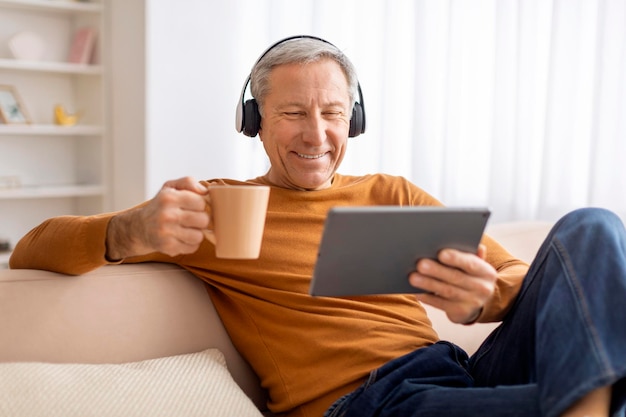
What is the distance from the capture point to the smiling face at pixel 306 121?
174 cm

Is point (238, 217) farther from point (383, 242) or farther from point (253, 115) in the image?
point (253, 115)

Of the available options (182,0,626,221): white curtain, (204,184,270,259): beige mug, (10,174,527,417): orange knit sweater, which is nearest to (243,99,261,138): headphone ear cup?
(10,174,527,417): orange knit sweater

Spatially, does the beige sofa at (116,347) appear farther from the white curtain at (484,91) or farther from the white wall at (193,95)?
the white wall at (193,95)

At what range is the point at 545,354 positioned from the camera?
1221 mm

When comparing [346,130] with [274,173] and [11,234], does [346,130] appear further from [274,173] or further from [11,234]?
[11,234]

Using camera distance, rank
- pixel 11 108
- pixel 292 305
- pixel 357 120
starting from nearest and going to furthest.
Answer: pixel 292 305 → pixel 357 120 → pixel 11 108

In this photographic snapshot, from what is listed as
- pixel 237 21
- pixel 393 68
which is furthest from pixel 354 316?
pixel 237 21

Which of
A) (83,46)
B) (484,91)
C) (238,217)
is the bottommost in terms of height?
(238,217)

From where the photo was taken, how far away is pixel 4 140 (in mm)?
4043

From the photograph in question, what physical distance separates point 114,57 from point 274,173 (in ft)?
7.83

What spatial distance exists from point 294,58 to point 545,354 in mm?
854

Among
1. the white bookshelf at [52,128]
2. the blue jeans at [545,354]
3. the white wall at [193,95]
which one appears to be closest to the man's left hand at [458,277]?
the blue jeans at [545,354]

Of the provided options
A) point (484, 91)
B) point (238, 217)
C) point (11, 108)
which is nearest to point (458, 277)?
point (238, 217)

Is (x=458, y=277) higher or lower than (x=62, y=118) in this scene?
lower
